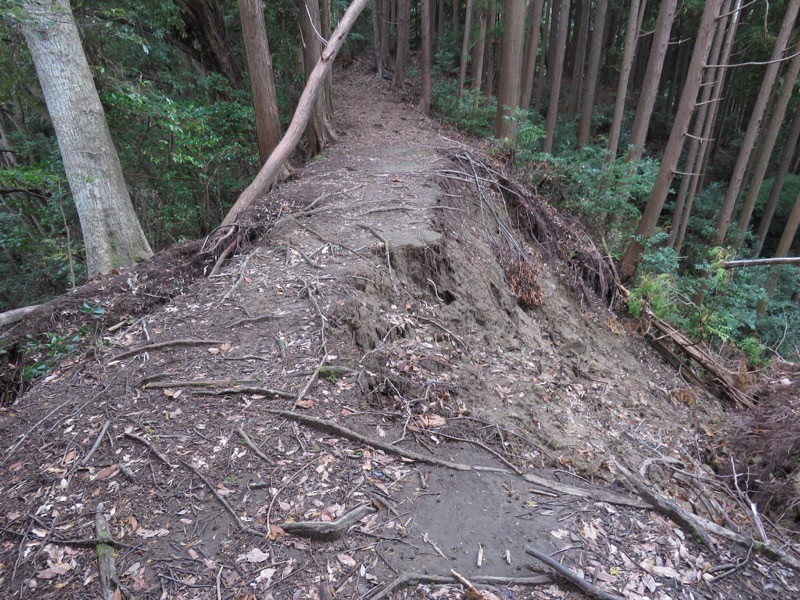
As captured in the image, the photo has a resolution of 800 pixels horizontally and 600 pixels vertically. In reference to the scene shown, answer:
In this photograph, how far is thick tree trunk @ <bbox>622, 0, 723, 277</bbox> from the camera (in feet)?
27.6

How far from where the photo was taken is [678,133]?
29.8 ft

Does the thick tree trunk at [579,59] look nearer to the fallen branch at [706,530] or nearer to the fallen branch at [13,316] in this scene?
the fallen branch at [706,530]

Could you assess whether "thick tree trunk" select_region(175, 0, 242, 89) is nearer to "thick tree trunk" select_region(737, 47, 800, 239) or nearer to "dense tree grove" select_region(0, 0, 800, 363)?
"dense tree grove" select_region(0, 0, 800, 363)

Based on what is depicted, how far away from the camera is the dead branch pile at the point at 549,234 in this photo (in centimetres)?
790

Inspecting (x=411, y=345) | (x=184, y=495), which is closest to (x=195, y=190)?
(x=411, y=345)

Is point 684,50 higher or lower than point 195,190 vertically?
higher

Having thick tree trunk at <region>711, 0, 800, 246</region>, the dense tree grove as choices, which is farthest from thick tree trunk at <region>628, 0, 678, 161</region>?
thick tree trunk at <region>711, 0, 800, 246</region>

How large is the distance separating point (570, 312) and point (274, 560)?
246 inches

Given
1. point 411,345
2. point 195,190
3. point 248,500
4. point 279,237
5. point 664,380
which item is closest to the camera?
point 248,500

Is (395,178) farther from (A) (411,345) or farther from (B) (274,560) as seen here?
(B) (274,560)

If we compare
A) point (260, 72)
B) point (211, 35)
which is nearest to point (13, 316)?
point (260, 72)

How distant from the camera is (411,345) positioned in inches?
165

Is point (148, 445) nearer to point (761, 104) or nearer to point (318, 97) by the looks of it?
point (318, 97)

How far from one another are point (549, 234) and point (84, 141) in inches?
290
